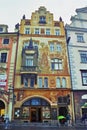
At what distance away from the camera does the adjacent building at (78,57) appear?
24.9 meters

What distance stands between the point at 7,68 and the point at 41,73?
5.20 meters

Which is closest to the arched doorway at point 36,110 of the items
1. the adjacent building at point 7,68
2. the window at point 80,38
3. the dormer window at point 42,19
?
the adjacent building at point 7,68

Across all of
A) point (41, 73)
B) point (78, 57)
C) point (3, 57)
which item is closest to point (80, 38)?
point (78, 57)

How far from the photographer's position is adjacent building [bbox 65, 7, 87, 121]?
2486 centimetres

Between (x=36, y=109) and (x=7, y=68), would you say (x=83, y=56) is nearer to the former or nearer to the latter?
(x=36, y=109)

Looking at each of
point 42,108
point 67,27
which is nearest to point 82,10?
point 67,27

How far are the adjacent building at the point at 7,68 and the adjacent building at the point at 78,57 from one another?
8.98 metres

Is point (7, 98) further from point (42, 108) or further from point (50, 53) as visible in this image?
point (50, 53)

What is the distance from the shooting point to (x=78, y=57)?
28.2 m

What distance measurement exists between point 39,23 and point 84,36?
8.24m

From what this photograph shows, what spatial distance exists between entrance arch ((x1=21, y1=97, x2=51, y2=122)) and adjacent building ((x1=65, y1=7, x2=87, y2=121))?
13.0 ft

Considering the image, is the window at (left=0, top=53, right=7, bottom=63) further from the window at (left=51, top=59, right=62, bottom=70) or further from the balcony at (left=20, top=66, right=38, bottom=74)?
the window at (left=51, top=59, right=62, bottom=70)

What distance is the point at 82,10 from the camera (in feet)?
106

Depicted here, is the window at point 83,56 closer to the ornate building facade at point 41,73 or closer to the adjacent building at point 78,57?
the adjacent building at point 78,57
